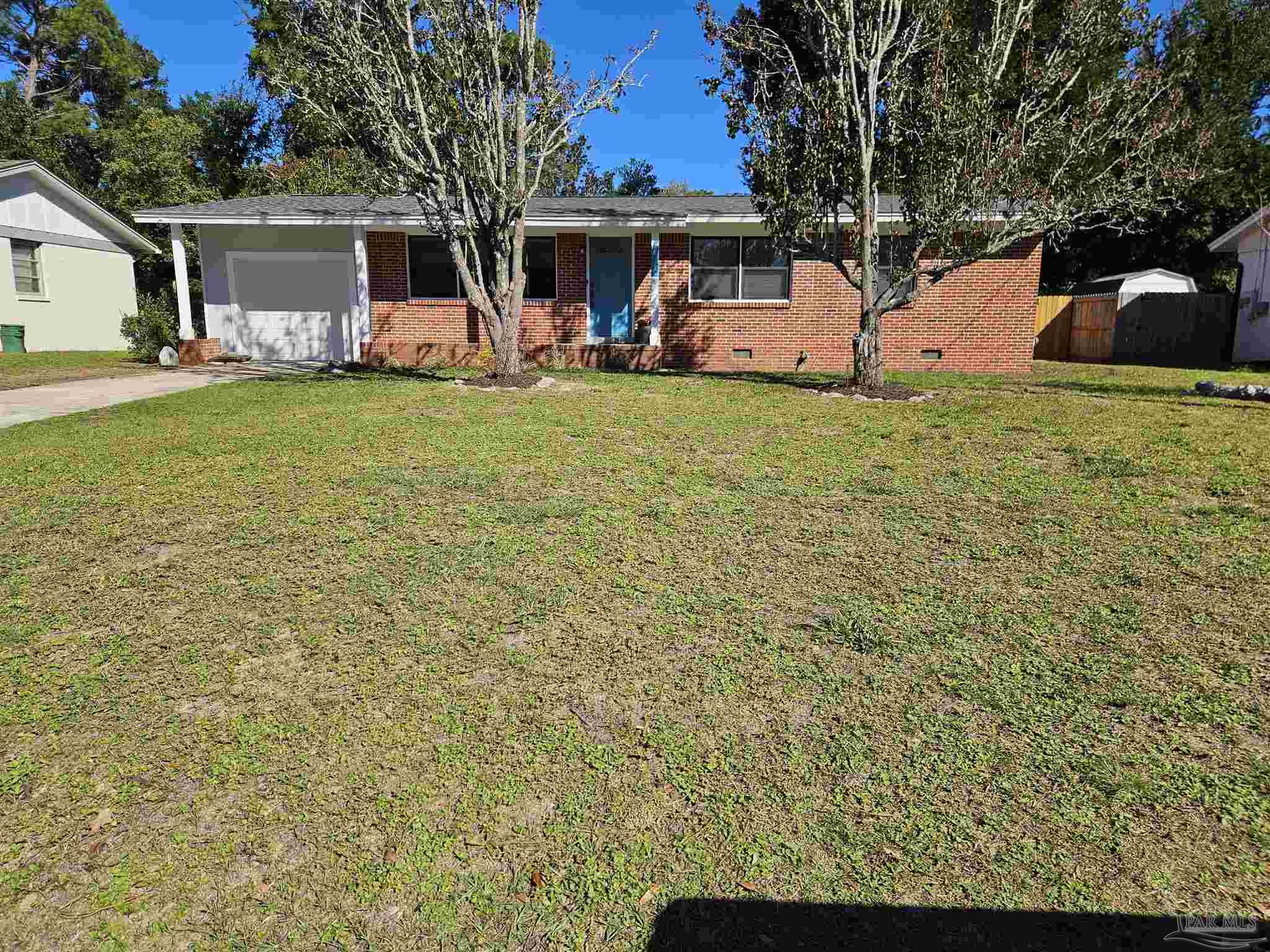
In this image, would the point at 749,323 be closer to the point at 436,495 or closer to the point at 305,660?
the point at 436,495

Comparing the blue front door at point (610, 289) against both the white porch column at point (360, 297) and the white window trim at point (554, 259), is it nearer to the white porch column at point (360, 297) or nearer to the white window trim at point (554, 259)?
the white window trim at point (554, 259)

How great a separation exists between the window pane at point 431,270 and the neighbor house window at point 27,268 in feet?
37.2

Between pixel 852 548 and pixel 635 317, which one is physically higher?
pixel 635 317

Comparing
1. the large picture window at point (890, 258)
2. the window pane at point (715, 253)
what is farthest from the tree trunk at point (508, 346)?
the large picture window at point (890, 258)

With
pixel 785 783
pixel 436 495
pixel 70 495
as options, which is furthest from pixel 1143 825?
pixel 70 495

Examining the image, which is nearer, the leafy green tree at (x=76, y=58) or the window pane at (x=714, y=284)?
the window pane at (x=714, y=284)

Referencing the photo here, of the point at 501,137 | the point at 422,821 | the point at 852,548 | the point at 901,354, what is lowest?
the point at 422,821

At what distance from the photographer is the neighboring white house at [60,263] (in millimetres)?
19109

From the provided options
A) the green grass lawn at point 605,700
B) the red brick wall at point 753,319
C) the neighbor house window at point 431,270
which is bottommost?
the green grass lawn at point 605,700

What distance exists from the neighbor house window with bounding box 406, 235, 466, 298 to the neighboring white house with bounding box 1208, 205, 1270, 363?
18343 mm

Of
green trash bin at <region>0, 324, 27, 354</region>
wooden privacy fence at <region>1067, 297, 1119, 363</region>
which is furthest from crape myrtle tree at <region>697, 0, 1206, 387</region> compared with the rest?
green trash bin at <region>0, 324, 27, 354</region>

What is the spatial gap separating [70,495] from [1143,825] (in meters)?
5.87

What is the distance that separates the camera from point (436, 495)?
512 cm

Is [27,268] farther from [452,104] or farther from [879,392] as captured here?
[879,392]
